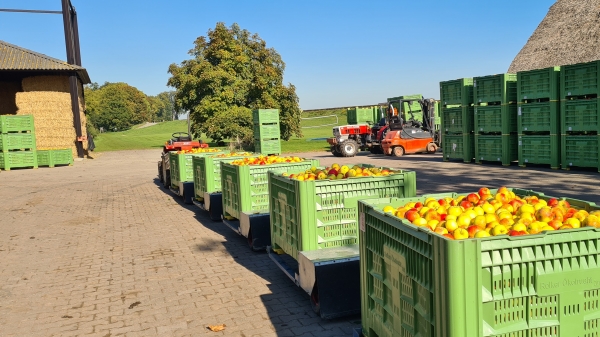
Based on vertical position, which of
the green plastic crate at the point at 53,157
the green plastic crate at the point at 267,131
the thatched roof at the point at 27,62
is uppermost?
the thatched roof at the point at 27,62

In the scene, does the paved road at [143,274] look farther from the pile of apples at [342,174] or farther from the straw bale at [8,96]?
the straw bale at [8,96]

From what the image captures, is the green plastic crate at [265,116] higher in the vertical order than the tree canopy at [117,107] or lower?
lower

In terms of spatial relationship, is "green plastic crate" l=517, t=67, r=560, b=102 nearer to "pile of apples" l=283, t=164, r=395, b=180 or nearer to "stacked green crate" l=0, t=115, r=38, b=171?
"pile of apples" l=283, t=164, r=395, b=180

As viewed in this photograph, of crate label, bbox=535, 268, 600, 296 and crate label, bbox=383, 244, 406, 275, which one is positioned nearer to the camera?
crate label, bbox=535, 268, 600, 296

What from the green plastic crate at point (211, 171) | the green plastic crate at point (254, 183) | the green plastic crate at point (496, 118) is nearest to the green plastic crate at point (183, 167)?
the green plastic crate at point (211, 171)

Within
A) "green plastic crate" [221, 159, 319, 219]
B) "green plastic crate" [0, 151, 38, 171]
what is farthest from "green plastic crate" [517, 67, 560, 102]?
"green plastic crate" [0, 151, 38, 171]

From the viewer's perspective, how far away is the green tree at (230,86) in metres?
38.2

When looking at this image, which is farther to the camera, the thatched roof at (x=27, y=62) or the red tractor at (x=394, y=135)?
the thatched roof at (x=27, y=62)

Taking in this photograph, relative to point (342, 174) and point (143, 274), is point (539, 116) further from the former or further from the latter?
point (143, 274)

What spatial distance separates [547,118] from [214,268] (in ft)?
43.7

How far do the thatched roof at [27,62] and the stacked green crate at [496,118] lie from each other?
23.8 metres

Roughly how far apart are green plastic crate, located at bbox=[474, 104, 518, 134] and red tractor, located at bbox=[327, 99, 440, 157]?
630 cm

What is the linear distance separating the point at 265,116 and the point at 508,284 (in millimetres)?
24275

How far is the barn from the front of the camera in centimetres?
3109
